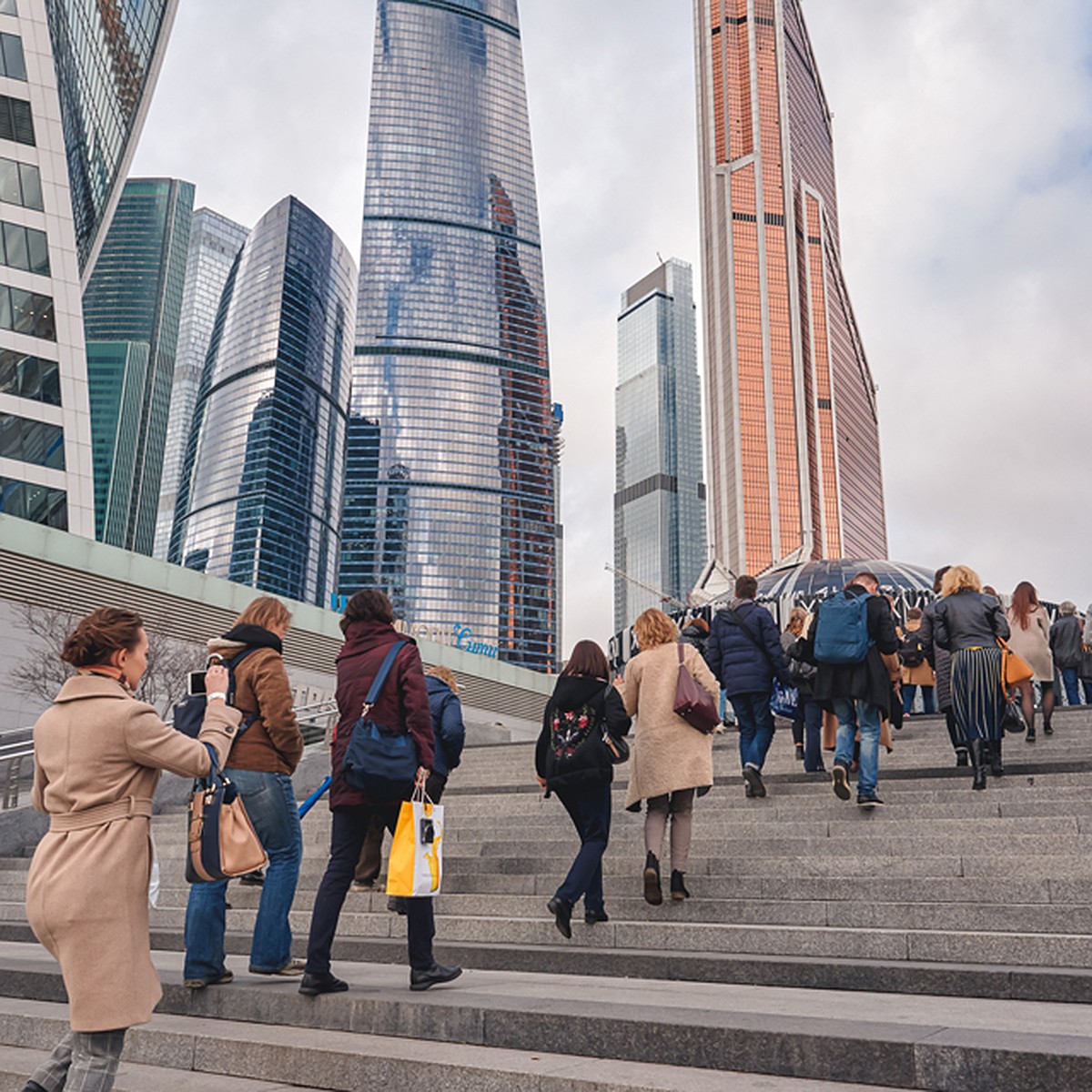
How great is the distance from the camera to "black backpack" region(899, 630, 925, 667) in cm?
1110

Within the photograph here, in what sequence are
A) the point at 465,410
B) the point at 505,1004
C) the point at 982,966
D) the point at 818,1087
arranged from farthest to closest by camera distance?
the point at 465,410 → the point at 982,966 → the point at 505,1004 → the point at 818,1087

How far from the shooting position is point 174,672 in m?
33.9

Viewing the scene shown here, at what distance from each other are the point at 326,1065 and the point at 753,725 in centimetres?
532

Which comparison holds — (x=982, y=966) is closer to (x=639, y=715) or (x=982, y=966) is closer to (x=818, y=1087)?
(x=818, y=1087)

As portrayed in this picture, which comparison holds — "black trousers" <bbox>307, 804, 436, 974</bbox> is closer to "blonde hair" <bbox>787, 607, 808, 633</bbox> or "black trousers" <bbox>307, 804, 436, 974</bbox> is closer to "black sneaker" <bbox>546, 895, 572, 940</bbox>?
"black sneaker" <bbox>546, 895, 572, 940</bbox>

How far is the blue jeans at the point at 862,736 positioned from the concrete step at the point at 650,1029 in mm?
2953

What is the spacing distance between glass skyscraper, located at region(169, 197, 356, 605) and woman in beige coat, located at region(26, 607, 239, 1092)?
408ft

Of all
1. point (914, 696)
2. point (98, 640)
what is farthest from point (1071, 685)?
point (98, 640)

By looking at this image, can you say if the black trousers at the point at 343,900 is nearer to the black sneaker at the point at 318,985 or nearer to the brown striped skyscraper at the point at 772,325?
the black sneaker at the point at 318,985

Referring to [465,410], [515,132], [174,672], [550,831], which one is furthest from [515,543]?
[550,831]

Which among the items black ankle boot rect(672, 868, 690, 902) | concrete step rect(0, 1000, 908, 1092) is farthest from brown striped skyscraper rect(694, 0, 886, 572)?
concrete step rect(0, 1000, 908, 1092)

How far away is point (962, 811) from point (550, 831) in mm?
3120

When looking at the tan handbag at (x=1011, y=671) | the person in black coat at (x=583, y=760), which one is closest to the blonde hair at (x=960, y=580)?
the tan handbag at (x=1011, y=671)

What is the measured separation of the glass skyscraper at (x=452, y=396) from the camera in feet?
440
